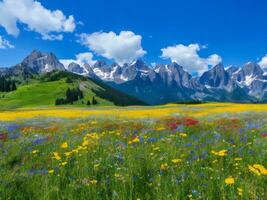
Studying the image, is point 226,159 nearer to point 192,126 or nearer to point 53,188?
point 53,188

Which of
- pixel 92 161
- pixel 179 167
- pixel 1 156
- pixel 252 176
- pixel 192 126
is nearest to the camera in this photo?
pixel 252 176

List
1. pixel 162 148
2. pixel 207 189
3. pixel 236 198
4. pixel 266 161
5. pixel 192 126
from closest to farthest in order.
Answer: pixel 236 198 < pixel 207 189 < pixel 266 161 < pixel 162 148 < pixel 192 126

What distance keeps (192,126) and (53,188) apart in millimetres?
12414

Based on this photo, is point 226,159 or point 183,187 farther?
point 226,159

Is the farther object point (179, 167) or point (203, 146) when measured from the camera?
point (203, 146)

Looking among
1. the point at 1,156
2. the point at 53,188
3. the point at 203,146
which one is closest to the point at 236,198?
the point at 53,188

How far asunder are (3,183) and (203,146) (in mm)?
6210

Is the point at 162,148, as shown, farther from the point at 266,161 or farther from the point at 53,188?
the point at 53,188

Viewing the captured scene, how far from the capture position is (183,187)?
5.78m

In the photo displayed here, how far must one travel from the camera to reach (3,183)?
6465 mm

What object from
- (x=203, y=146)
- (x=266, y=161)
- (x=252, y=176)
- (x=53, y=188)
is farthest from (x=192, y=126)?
(x=53, y=188)

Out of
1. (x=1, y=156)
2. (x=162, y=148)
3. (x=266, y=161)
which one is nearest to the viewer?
(x=266, y=161)

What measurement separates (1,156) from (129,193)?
21.5ft

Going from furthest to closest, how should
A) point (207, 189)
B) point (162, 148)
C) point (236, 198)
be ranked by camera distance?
point (162, 148)
point (207, 189)
point (236, 198)
